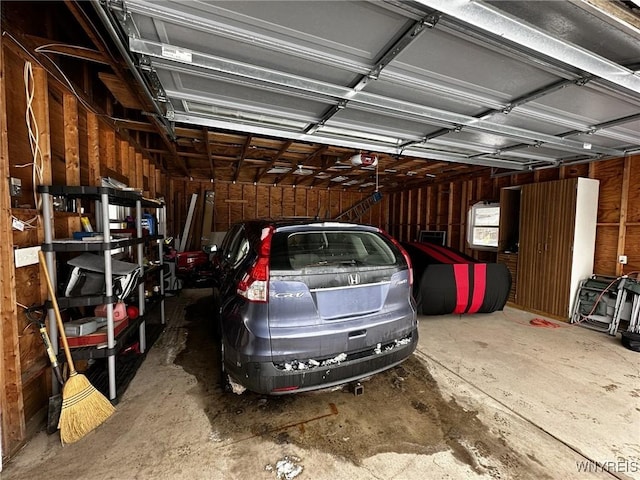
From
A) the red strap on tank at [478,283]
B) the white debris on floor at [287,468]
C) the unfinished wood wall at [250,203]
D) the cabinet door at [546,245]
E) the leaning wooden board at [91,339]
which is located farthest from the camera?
the unfinished wood wall at [250,203]

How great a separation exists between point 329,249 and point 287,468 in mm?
1350

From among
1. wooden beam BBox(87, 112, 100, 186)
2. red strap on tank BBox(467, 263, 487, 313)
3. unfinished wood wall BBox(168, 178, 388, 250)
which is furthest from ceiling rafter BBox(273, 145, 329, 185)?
red strap on tank BBox(467, 263, 487, 313)

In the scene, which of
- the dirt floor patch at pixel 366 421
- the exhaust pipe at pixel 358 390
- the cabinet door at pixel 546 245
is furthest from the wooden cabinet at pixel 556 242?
the exhaust pipe at pixel 358 390

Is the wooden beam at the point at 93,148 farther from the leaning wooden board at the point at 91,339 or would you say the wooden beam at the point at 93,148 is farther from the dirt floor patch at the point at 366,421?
the dirt floor patch at the point at 366,421

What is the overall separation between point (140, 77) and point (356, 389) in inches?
116

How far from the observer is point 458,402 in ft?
7.12

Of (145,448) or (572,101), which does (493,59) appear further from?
(145,448)

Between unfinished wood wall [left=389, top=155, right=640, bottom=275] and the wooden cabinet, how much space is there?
0.17 metres

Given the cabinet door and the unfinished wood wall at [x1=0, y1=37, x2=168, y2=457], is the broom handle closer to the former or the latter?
the unfinished wood wall at [x1=0, y1=37, x2=168, y2=457]

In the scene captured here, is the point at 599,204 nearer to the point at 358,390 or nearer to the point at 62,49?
the point at 358,390

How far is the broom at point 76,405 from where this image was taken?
1720 mm

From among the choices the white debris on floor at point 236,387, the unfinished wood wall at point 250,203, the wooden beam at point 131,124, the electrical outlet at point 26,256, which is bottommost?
the white debris on floor at point 236,387

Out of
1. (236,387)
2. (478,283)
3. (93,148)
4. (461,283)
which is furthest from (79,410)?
(478,283)

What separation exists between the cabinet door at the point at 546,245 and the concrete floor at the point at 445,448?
5.22ft
